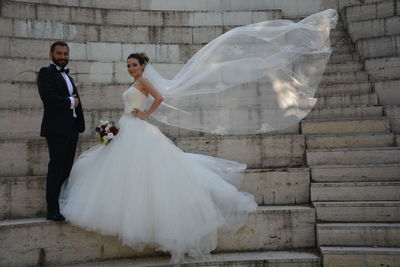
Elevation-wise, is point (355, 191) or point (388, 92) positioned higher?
point (388, 92)

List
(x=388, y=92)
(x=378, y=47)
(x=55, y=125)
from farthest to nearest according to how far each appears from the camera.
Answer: (x=378, y=47)
(x=388, y=92)
(x=55, y=125)

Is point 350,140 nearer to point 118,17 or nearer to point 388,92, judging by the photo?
point 388,92

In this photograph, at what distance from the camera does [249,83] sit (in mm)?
4883

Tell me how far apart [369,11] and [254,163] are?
482cm

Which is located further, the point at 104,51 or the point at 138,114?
the point at 104,51

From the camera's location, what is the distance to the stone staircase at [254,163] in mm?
3941

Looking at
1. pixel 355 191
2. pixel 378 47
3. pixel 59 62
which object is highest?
pixel 378 47

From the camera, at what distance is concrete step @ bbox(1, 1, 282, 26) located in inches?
296

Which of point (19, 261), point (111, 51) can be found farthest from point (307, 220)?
point (111, 51)

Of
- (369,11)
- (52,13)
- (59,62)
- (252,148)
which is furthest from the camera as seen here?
(369,11)

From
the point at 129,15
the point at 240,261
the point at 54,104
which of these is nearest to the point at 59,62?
the point at 54,104

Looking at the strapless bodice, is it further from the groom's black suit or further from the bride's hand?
the groom's black suit

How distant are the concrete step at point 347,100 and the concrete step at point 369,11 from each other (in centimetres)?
276

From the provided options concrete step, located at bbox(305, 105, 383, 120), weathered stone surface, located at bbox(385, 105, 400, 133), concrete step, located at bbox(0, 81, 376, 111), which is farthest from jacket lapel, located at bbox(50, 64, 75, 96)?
weathered stone surface, located at bbox(385, 105, 400, 133)
